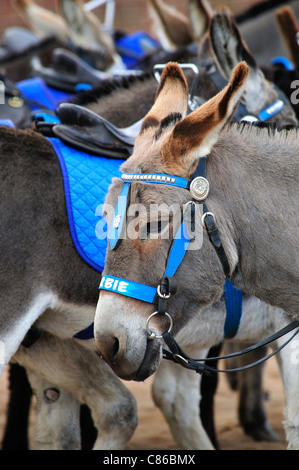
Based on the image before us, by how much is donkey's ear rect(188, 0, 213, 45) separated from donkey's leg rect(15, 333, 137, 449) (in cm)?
306

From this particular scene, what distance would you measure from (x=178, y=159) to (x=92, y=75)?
2977mm

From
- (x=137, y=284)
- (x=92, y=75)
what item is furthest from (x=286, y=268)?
(x=92, y=75)

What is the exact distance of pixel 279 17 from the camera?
12.9 feet

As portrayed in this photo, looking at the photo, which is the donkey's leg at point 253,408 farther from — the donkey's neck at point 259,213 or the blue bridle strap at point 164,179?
the blue bridle strap at point 164,179

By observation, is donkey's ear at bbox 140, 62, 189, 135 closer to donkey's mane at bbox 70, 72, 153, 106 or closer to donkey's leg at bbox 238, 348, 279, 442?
donkey's mane at bbox 70, 72, 153, 106

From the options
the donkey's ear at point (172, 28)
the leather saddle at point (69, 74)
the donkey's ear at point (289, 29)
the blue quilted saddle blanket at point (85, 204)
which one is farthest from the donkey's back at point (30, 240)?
the donkey's ear at point (172, 28)

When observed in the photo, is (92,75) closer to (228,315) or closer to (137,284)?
(228,315)

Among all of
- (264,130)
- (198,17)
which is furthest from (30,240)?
(198,17)

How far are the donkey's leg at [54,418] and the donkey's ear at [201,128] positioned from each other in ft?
6.08

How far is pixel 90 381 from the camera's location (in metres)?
3.16

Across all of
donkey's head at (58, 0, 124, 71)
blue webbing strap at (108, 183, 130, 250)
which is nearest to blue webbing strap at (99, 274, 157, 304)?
blue webbing strap at (108, 183, 130, 250)

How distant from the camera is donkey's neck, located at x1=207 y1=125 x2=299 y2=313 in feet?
6.94

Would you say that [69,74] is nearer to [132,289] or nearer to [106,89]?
[106,89]

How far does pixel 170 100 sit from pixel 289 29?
211 cm
